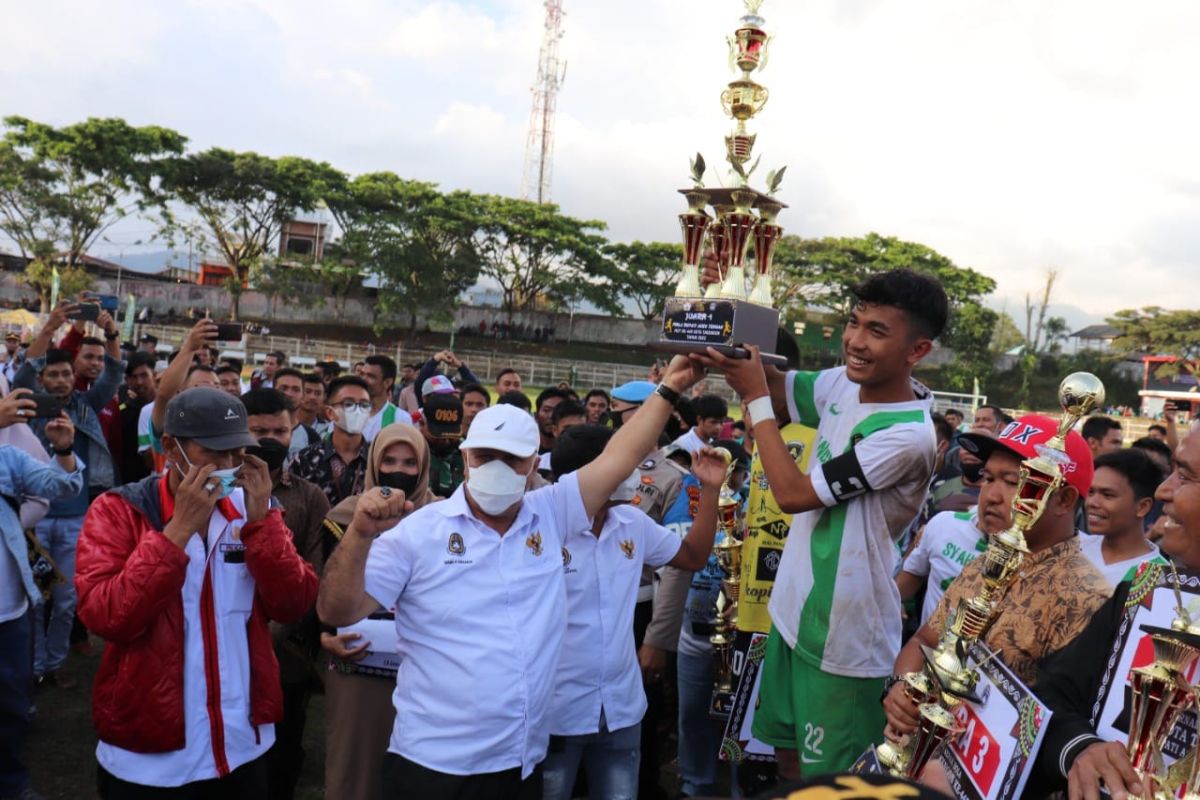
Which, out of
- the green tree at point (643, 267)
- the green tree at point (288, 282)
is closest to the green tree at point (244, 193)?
the green tree at point (288, 282)

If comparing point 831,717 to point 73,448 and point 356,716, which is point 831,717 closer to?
point 356,716

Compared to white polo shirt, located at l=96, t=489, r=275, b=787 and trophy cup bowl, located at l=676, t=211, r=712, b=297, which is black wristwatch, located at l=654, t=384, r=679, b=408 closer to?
trophy cup bowl, located at l=676, t=211, r=712, b=297

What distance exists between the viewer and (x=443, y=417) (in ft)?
21.1

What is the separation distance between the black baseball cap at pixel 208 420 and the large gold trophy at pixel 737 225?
1.54 meters

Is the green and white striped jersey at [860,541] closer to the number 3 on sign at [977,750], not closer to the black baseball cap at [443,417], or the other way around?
the number 3 on sign at [977,750]

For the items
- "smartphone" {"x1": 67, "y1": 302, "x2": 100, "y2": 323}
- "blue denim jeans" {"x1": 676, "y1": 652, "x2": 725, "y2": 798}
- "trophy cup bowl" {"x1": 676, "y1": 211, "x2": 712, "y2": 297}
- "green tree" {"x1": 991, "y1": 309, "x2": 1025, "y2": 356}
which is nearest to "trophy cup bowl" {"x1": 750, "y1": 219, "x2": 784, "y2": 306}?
"trophy cup bowl" {"x1": 676, "y1": 211, "x2": 712, "y2": 297}

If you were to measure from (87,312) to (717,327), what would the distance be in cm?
595

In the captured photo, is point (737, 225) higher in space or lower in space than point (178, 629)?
higher

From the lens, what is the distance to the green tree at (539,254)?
46406 mm

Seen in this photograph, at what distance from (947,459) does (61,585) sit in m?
7.25

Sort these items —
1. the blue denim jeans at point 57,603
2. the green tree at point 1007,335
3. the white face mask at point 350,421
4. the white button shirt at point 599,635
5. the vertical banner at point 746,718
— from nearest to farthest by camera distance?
1. the white button shirt at point 599,635
2. the vertical banner at point 746,718
3. the blue denim jeans at point 57,603
4. the white face mask at point 350,421
5. the green tree at point 1007,335

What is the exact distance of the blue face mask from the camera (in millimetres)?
3039

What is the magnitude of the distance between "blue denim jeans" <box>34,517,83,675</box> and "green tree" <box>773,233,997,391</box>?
45836 millimetres

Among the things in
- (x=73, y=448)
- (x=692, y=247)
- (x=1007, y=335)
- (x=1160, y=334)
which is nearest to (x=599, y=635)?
(x=692, y=247)
